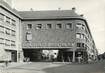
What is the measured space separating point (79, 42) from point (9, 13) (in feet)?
59.4

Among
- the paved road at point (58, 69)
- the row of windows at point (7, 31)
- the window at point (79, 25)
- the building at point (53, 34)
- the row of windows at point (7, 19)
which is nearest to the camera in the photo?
the paved road at point (58, 69)

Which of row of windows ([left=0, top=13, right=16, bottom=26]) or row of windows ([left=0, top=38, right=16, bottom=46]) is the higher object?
row of windows ([left=0, top=13, right=16, bottom=26])

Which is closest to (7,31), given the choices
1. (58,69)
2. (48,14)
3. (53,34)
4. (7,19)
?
(7,19)

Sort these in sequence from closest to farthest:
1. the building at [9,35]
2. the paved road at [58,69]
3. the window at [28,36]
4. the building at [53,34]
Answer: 1. the paved road at [58,69]
2. the building at [9,35]
3. the building at [53,34]
4. the window at [28,36]

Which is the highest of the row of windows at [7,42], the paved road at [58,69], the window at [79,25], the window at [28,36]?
the window at [79,25]

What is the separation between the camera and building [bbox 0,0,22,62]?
40.0 metres

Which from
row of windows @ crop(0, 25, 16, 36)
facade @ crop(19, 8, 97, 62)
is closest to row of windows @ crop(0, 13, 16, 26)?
row of windows @ crop(0, 25, 16, 36)

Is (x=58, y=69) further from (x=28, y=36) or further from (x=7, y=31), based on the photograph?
(x=28, y=36)

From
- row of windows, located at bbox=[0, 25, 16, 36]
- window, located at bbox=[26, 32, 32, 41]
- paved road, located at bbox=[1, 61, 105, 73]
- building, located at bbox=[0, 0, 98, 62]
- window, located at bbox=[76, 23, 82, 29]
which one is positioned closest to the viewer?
paved road, located at bbox=[1, 61, 105, 73]

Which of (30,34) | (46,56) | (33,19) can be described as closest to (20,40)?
(30,34)

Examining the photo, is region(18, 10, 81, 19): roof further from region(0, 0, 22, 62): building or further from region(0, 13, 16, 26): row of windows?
region(0, 13, 16, 26): row of windows

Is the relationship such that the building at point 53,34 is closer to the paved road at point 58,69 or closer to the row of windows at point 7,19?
the row of windows at point 7,19

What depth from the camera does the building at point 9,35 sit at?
131ft

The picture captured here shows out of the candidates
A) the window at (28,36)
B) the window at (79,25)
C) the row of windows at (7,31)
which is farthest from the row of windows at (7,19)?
the window at (79,25)
